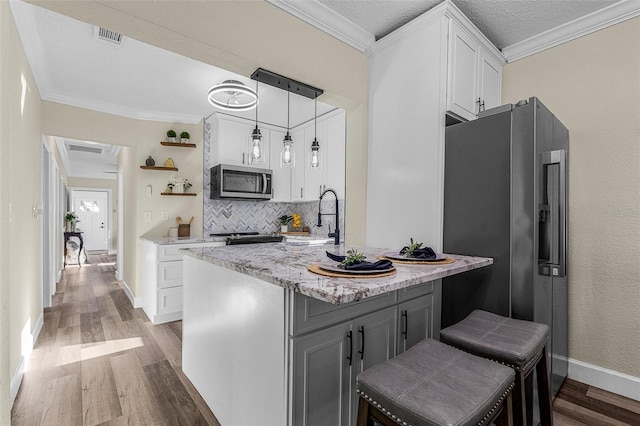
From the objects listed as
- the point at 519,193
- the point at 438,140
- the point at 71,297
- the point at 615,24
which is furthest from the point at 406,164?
the point at 71,297

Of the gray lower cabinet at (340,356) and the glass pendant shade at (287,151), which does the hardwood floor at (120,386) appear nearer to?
the gray lower cabinet at (340,356)

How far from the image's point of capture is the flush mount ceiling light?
2.99 metres

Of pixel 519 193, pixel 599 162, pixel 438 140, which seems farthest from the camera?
pixel 599 162

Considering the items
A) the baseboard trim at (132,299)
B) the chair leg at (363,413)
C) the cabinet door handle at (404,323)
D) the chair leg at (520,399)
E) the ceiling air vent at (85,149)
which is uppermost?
the ceiling air vent at (85,149)

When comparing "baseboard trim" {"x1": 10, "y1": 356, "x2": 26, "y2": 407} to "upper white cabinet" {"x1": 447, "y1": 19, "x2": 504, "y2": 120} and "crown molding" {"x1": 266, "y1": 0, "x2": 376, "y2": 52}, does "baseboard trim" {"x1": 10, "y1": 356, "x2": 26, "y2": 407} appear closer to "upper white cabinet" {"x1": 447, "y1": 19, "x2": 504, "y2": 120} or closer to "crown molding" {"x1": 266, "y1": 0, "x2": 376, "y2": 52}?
"crown molding" {"x1": 266, "y1": 0, "x2": 376, "y2": 52}

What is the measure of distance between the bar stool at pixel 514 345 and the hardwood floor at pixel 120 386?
2.00 feet

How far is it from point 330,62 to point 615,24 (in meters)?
Answer: 1.94

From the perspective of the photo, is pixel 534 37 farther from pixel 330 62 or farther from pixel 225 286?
pixel 225 286

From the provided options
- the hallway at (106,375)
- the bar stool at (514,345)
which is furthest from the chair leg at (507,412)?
the hallway at (106,375)

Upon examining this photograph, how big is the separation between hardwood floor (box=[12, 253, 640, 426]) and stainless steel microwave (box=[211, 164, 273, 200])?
5.48 ft

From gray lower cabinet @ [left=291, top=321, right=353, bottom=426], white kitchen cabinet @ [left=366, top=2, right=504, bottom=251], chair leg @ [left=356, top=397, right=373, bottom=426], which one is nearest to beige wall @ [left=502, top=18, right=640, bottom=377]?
white kitchen cabinet @ [left=366, top=2, right=504, bottom=251]

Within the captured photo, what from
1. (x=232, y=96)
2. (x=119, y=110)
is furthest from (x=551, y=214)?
(x=119, y=110)

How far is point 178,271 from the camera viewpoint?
3.54 metres

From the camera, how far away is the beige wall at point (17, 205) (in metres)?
1.33
